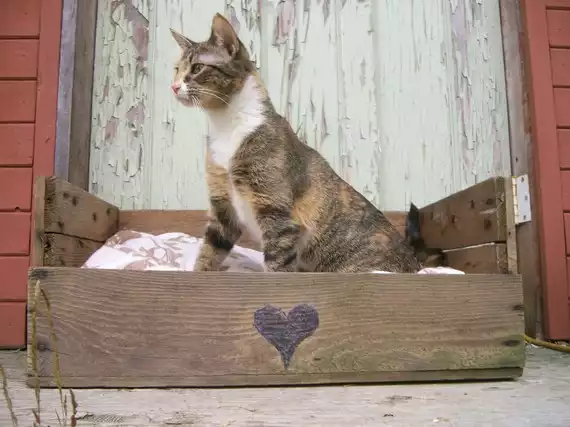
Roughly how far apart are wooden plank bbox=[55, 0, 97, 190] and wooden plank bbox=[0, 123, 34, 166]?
0.13 metres

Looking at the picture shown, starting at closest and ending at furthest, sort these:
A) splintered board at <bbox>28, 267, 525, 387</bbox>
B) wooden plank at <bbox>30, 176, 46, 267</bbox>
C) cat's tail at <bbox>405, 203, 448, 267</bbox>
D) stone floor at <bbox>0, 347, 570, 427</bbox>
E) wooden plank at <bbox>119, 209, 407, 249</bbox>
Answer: stone floor at <bbox>0, 347, 570, 427</bbox>, splintered board at <bbox>28, 267, 525, 387</bbox>, wooden plank at <bbox>30, 176, 46, 267</bbox>, cat's tail at <bbox>405, 203, 448, 267</bbox>, wooden plank at <bbox>119, 209, 407, 249</bbox>

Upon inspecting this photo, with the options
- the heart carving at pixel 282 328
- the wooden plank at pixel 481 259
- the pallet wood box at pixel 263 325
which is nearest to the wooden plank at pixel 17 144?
the pallet wood box at pixel 263 325

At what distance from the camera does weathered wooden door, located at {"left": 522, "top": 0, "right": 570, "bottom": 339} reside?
203 centimetres

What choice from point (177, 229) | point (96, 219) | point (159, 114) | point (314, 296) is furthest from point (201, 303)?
point (159, 114)

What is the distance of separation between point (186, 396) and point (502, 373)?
2.80 ft

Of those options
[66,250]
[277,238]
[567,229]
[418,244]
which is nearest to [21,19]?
[66,250]

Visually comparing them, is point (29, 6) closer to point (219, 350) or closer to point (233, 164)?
point (233, 164)

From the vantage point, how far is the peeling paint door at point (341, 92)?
222 centimetres

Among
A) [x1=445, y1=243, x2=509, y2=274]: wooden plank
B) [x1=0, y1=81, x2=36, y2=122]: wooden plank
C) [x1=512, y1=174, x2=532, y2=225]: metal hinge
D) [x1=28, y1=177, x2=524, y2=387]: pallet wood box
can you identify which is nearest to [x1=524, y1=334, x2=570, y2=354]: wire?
[x1=445, y1=243, x2=509, y2=274]: wooden plank

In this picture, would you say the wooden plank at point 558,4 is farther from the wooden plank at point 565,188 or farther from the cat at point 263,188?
the cat at point 263,188

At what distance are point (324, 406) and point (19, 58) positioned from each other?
193 cm

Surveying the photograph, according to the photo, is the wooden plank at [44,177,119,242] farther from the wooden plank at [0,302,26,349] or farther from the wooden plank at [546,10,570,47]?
the wooden plank at [546,10,570,47]

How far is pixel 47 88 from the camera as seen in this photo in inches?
80.3

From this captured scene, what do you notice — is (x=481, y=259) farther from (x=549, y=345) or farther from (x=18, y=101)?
(x=18, y=101)
